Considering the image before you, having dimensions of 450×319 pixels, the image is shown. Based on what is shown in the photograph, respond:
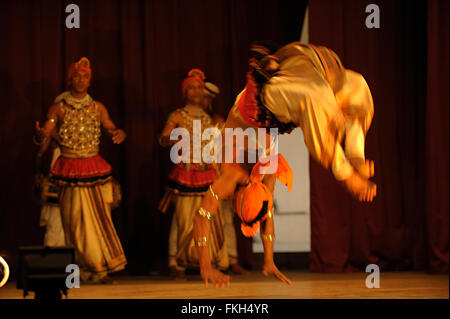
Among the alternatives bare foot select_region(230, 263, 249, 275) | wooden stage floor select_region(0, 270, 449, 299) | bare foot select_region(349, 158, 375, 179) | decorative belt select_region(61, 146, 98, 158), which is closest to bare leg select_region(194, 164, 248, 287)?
bare foot select_region(349, 158, 375, 179)

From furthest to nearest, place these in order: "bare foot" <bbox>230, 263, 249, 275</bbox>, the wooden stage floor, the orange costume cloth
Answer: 1. "bare foot" <bbox>230, 263, 249, 275</bbox>
2. the wooden stage floor
3. the orange costume cloth

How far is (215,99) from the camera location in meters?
4.84

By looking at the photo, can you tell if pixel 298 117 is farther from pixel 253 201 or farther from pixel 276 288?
pixel 276 288

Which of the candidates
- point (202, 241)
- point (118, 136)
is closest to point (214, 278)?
point (202, 241)

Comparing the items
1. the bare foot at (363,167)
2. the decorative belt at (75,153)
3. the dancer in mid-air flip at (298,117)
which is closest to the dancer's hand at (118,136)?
the decorative belt at (75,153)

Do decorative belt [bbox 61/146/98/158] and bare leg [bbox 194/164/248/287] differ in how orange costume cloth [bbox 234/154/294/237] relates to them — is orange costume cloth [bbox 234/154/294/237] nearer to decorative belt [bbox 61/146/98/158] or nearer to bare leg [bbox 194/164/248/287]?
bare leg [bbox 194/164/248/287]

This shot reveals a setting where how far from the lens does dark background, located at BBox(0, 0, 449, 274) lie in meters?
4.68

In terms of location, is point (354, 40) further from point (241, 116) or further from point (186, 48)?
point (241, 116)

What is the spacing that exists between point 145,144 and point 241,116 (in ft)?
7.83

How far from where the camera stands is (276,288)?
4074 millimetres

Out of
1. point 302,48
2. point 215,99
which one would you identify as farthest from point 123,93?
point 302,48

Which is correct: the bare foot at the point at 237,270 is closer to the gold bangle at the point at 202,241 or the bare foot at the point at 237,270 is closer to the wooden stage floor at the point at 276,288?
the wooden stage floor at the point at 276,288
